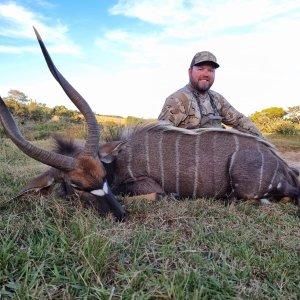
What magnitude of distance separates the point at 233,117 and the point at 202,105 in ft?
1.49

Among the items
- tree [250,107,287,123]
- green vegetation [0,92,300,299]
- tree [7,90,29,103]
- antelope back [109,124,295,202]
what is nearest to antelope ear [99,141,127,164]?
antelope back [109,124,295,202]

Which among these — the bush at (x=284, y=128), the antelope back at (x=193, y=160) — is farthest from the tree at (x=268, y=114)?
the antelope back at (x=193, y=160)

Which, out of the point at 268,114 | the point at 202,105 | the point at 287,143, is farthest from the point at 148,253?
the point at 268,114

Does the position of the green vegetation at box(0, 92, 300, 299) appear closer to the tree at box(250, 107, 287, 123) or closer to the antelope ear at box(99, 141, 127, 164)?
the antelope ear at box(99, 141, 127, 164)

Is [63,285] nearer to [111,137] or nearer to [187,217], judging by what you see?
[187,217]

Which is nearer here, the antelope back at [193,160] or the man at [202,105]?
the antelope back at [193,160]

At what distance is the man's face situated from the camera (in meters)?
4.38

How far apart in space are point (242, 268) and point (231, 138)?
1.85m

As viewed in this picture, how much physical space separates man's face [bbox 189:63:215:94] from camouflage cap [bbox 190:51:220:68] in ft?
0.21

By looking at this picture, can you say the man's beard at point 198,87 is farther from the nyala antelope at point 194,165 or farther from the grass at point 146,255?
the grass at point 146,255

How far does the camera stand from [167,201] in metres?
2.96

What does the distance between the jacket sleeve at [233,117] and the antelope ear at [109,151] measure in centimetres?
176

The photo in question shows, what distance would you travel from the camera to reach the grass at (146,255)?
1402 millimetres

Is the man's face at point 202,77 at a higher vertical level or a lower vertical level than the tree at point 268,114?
higher
